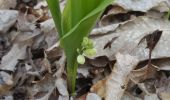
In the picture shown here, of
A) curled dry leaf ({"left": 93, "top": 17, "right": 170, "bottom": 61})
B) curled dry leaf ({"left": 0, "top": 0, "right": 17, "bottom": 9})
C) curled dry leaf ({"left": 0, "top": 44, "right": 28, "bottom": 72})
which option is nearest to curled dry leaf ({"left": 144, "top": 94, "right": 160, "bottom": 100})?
curled dry leaf ({"left": 93, "top": 17, "right": 170, "bottom": 61})

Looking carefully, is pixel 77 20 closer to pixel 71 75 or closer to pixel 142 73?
pixel 71 75

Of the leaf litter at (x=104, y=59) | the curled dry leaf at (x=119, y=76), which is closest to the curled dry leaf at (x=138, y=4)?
the leaf litter at (x=104, y=59)

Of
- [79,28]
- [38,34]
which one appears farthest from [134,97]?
[38,34]

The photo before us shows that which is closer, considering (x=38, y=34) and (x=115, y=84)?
(x=115, y=84)

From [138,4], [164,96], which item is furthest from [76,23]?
[138,4]

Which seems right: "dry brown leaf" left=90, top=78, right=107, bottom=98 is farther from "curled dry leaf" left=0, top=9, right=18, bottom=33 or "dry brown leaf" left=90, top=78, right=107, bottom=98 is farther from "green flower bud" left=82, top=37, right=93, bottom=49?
"curled dry leaf" left=0, top=9, right=18, bottom=33

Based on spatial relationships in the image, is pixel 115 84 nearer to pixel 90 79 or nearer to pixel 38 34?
pixel 90 79
